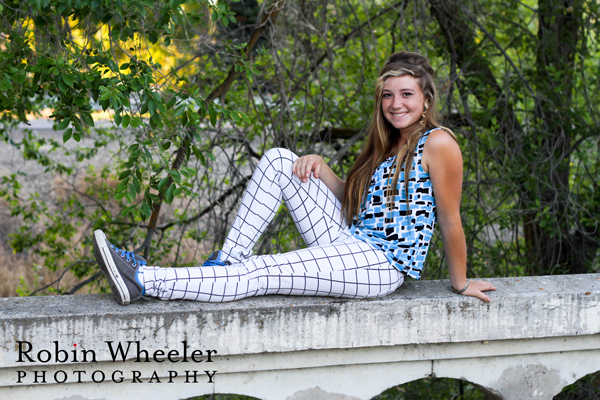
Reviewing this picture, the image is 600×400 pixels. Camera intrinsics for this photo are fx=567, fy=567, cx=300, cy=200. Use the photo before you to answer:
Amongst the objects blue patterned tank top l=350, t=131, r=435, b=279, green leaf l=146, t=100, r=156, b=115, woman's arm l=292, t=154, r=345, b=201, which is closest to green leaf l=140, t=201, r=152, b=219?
green leaf l=146, t=100, r=156, b=115

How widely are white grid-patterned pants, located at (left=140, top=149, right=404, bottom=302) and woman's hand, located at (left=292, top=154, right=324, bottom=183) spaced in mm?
37

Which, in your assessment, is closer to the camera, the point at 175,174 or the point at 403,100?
the point at 175,174

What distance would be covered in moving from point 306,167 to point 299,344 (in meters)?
0.72

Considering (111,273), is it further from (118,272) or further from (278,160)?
(278,160)

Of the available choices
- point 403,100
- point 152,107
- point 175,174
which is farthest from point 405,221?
point 152,107

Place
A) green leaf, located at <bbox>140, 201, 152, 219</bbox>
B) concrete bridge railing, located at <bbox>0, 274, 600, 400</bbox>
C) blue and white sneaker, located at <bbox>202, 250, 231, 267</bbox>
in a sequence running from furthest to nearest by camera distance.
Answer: blue and white sneaker, located at <bbox>202, 250, 231, 267</bbox> → green leaf, located at <bbox>140, 201, 152, 219</bbox> → concrete bridge railing, located at <bbox>0, 274, 600, 400</bbox>

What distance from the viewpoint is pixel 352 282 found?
2.16 metres

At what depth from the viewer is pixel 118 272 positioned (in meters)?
1.98

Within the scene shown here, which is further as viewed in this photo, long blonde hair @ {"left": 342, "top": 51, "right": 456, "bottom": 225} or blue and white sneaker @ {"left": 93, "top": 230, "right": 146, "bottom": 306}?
long blonde hair @ {"left": 342, "top": 51, "right": 456, "bottom": 225}

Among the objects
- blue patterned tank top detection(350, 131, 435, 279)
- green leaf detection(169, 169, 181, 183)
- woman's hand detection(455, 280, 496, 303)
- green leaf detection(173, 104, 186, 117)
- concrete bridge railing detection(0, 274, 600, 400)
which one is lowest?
concrete bridge railing detection(0, 274, 600, 400)

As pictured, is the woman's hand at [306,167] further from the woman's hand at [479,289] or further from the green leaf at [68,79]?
the green leaf at [68,79]

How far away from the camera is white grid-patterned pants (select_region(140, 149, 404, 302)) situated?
2049 mm

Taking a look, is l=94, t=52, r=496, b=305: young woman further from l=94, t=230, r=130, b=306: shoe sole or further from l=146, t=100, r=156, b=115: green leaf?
l=146, t=100, r=156, b=115: green leaf

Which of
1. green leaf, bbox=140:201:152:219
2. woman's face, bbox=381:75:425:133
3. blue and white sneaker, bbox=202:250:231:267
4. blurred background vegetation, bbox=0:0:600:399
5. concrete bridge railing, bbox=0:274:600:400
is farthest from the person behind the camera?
blurred background vegetation, bbox=0:0:600:399
